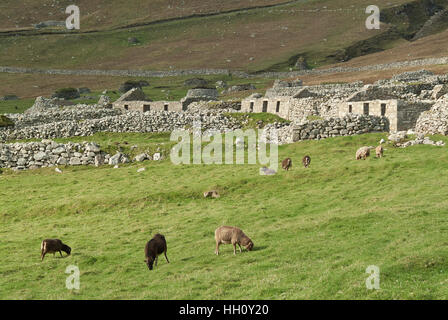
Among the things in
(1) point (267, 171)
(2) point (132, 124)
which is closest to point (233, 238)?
(1) point (267, 171)

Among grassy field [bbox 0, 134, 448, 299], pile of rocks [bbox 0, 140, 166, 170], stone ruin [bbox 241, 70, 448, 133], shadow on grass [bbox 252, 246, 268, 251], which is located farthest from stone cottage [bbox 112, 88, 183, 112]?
shadow on grass [bbox 252, 246, 268, 251]

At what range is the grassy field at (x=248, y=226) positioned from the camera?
52.4ft

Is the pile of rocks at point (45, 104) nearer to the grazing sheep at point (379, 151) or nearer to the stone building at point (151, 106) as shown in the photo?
the stone building at point (151, 106)

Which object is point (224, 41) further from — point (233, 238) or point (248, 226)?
point (233, 238)

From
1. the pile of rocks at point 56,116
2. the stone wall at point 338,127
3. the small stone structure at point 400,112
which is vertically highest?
the pile of rocks at point 56,116

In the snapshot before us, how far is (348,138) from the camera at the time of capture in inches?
1495

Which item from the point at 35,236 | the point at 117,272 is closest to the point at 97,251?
the point at 117,272

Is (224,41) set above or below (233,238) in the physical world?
above

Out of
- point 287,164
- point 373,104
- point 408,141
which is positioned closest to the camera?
point 287,164
